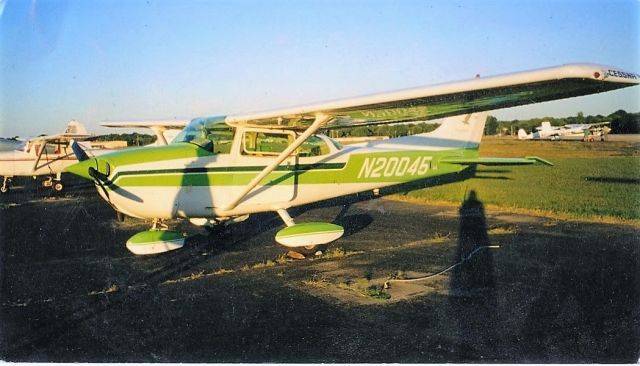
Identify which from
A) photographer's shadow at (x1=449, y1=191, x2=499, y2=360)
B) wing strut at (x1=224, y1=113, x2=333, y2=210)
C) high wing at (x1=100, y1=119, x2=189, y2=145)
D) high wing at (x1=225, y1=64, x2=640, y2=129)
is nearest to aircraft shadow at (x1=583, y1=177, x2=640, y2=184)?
photographer's shadow at (x1=449, y1=191, x2=499, y2=360)

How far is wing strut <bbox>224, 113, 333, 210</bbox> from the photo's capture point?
17.2ft

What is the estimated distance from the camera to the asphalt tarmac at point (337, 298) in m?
3.45

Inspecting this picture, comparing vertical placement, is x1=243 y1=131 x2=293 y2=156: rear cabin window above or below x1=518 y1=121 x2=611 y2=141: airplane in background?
above

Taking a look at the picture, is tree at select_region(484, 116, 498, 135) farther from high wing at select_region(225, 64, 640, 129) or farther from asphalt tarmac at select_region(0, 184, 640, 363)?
high wing at select_region(225, 64, 640, 129)

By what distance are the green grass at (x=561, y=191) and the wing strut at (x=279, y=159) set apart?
526cm

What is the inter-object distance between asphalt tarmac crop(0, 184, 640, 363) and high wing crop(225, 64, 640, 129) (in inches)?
68.6

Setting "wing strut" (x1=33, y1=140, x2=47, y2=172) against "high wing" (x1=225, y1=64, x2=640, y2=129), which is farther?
"wing strut" (x1=33, y1=140, x2=47, y2=172)

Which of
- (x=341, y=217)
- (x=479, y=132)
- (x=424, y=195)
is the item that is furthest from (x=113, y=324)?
(x=424, y=195)

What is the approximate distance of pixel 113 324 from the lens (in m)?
3.90

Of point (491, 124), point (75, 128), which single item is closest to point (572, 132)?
point (491, 124)

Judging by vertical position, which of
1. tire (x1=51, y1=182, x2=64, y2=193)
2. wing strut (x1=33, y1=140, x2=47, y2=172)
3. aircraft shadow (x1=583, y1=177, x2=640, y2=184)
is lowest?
aircraft shadow (x1=583, y1=177, x2=640, y2=184)

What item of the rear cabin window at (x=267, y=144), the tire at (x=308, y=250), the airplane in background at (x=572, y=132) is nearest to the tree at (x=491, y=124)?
the airplane in background at (x=572, y=132)

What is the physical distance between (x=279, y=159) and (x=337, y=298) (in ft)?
6.26

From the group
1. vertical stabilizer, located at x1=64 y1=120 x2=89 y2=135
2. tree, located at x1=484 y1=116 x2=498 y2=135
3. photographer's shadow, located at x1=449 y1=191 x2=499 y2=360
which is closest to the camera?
photographer's shadow, located at x1=449 y1=191 x2=499 y2=360
